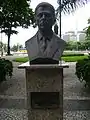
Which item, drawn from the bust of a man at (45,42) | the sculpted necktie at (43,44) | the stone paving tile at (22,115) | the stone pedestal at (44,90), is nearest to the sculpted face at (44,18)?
the bust of a man at (45,42)

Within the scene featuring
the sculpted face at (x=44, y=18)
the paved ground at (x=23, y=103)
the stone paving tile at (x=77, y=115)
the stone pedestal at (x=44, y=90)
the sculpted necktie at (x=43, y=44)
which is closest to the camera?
the stone pedestal at (x=44, y=90)

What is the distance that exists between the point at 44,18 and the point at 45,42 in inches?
15.8

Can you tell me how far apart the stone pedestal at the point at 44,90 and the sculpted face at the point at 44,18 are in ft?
2.23

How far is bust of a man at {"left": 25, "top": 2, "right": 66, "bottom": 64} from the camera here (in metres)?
4.64

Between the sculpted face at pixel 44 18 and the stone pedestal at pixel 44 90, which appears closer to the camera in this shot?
the stone pedestal at pixel 44 90

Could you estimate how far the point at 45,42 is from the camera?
477cm

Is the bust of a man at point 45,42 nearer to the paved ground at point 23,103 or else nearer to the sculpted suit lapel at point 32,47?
the sculpted suit lapel at point 32,47

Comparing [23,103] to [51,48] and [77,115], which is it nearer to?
[77,115]

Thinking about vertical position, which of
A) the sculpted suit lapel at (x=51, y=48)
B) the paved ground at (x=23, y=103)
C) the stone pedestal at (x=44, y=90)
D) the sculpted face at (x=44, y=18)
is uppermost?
the sculpted face at (x=44, y=18)

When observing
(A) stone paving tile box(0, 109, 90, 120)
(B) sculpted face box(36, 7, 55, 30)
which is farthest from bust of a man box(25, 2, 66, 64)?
(A) stone paving tile box(0, 109, 90, 120)

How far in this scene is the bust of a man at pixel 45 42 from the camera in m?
4.64

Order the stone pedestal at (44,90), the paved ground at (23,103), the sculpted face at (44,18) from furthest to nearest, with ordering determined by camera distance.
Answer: the paved ground at (23,103), the sculpted face at (44,18), the stone pedestal at (44,90)

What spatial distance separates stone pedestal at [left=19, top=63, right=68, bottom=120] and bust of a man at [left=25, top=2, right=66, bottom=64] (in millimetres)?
267

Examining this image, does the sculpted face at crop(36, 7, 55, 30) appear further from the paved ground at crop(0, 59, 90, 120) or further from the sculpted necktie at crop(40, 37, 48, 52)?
the paved ground at crop(0, 59, 90, 120)
